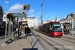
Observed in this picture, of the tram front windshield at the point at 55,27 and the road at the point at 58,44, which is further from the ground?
the tram front windshield at the point at 55,27

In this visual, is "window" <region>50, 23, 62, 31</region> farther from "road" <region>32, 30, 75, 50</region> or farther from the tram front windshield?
"road" <region>32, 30, 75, 50</region>

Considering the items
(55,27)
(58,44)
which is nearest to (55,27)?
(55,27)

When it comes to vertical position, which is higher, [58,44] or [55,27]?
[55,27]

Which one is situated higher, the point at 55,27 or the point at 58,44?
the point at 55,27

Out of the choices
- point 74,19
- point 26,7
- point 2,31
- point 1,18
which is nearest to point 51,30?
point 26,7

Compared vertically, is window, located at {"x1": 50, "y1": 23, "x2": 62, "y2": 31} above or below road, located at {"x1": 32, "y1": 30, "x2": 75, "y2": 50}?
above

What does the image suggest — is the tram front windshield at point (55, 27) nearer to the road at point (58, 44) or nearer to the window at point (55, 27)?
the window at point (55, 27)

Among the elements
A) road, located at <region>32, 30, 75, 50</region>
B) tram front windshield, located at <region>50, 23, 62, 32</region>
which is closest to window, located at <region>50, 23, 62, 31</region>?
tram front windshield, located at <region>50, 23, 62, 32</region>

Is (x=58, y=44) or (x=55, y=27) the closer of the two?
(x=58, y=44)

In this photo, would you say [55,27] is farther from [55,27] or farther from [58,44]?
[58,44]

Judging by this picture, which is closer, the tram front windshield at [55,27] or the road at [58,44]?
the road at [58,44]

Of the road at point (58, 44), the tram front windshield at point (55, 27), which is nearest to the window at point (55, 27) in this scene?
the tram front windshield at point (55, 27)

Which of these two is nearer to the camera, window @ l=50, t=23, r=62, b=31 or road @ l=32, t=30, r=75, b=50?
road @ l=32, t=30, r=75, b=50

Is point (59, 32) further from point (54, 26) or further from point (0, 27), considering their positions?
point (0, 27)
